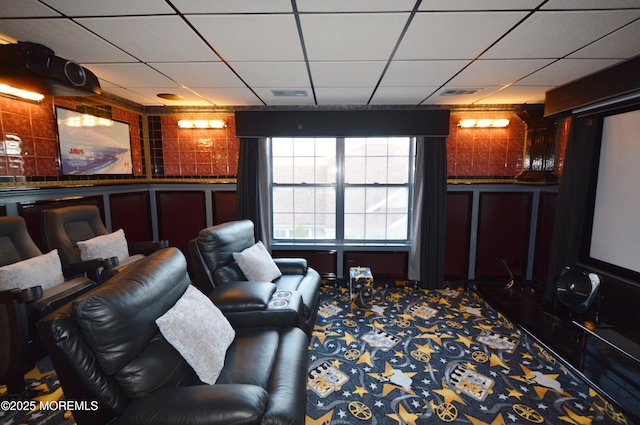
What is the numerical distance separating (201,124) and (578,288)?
489 cm

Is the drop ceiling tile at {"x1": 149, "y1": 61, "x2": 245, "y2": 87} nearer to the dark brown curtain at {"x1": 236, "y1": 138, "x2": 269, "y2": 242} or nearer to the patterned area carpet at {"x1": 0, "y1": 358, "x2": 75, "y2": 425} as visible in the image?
the dark brown curtain at {"x1": 236, "y1": 138, "x2": 269, "y2": 242}

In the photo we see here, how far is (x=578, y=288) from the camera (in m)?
2.79

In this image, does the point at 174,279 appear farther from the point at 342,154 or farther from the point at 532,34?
the point at 342,154

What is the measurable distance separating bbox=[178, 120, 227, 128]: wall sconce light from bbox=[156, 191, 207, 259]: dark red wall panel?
0.99 m

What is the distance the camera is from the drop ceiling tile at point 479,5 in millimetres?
1608

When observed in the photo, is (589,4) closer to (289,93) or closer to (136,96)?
(289,93)

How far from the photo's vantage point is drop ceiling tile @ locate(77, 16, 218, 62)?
1.84 metres

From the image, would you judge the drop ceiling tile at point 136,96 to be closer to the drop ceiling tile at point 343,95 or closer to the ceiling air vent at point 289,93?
the ceiling air vent at point 289,93

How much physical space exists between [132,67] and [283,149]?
88.0 inches

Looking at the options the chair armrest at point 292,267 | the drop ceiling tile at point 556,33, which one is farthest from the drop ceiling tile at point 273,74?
the chair armrest at point 292,267

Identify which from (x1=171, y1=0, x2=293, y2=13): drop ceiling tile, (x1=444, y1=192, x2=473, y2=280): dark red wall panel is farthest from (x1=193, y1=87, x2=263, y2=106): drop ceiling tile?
(x1=444, y1=192, x2=473, y2=280): dark red wall panel

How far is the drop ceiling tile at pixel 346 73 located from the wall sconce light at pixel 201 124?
5.97 feet

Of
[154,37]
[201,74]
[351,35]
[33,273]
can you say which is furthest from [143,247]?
[351,35]

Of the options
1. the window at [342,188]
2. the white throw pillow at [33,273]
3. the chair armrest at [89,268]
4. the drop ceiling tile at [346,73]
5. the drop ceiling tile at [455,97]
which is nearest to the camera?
the white throw pillow at [33,273]
